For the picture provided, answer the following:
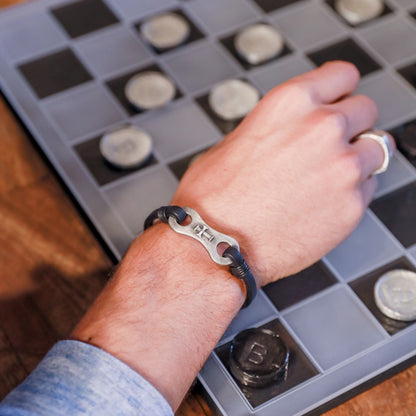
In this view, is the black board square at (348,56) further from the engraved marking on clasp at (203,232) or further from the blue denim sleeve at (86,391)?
the blue denim sleeve at (86,391)

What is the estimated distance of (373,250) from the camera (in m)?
1.20

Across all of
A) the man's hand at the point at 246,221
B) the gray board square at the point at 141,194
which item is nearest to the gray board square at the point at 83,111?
the gray board square at the point at 141,194

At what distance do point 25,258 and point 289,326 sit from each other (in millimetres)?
489

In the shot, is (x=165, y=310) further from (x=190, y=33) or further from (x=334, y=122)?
(x=190, y=33)

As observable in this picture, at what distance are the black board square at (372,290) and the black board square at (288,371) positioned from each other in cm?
14

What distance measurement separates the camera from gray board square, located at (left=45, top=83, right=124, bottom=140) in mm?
1395

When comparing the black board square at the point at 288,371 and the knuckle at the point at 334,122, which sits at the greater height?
the knuckle at the point at 334,122

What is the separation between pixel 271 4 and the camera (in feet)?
5.25

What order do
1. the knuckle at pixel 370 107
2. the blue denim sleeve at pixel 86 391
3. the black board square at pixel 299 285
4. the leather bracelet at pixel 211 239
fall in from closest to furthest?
the blue denim sleeve at pixel 86 391 < the leather bracelet at pixel 211 239 < the black board square at pixel 299 285 < the knuckle at pixel 370 107

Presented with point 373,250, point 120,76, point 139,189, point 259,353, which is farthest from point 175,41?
point 259,353

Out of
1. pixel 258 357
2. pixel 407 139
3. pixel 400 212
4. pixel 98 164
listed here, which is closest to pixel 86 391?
pixel 258 357

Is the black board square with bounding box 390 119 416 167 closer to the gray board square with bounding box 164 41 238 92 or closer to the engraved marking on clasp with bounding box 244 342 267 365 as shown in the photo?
the gray board square with bounding box 164 41 238 92

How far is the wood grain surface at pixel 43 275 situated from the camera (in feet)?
3.54

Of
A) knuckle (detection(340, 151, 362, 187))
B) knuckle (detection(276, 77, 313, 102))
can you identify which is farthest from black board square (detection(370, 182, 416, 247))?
knuckle (detection(276, 77, 313, 102))
